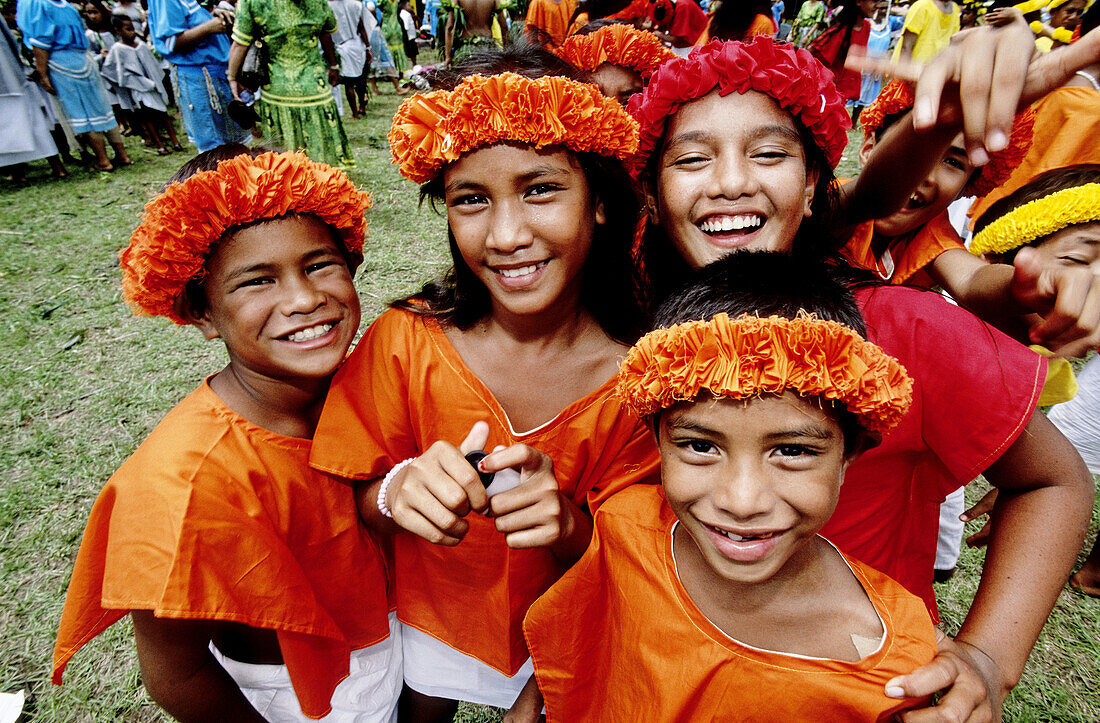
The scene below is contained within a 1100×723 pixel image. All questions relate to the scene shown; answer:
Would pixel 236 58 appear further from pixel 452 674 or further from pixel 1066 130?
pixel 1066 130

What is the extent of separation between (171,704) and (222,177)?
1.37m

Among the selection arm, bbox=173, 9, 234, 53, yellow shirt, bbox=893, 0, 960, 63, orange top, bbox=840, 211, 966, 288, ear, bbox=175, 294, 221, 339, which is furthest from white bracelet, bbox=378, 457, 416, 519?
arm, bbox=173, 9, 234, 53

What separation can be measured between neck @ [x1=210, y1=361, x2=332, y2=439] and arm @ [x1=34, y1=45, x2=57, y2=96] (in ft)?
32.6

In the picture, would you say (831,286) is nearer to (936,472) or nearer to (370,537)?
(936,472)

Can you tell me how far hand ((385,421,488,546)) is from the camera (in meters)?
1.31

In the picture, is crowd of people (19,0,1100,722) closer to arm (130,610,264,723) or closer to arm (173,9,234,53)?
arm (130,610,264,723)

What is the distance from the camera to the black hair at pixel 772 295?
125 centimetres

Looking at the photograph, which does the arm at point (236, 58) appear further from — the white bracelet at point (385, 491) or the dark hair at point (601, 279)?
the white bracelet at point (385, 491)

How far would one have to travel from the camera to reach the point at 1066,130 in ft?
10.9

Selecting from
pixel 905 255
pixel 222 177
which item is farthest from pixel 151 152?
pixel 905 255

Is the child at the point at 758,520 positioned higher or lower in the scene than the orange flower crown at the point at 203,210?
lower

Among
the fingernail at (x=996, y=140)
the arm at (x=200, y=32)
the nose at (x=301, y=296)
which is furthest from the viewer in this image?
the arm at (x=200, y=32)

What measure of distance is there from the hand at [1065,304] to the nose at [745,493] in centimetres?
65

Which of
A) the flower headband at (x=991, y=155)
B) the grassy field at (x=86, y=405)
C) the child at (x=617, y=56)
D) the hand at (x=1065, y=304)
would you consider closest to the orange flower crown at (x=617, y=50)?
the child at (x=617, y=56)
